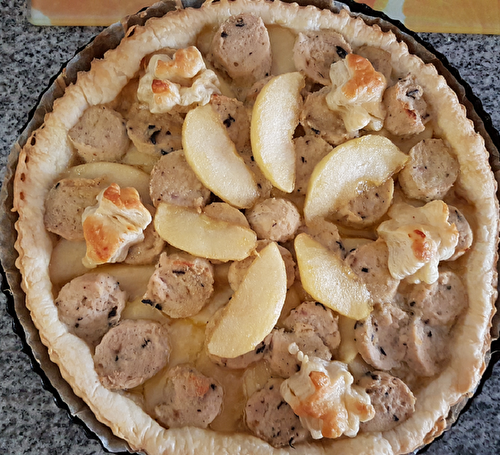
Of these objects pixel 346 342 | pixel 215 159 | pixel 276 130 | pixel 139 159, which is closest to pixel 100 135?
pixel 139 159

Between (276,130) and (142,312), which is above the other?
(276,130)

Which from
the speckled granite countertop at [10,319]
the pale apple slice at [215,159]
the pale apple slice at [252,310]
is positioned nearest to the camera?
the pale apple slice at [252,310]

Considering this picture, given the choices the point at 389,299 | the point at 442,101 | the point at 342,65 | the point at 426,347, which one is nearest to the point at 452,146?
the point at 442,101

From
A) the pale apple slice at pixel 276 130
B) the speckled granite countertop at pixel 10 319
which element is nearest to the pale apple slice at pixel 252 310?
the pale apple slice at pixel 276 130

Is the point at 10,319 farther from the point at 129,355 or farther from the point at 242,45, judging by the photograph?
the point at 242,45

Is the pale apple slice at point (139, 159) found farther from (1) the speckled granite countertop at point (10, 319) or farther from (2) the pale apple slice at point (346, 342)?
(2) the pale apple slice at point (346, 342)

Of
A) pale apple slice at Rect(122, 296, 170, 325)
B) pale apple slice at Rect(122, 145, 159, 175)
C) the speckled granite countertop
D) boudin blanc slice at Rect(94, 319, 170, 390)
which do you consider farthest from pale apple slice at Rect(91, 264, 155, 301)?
the speckled granite countertop

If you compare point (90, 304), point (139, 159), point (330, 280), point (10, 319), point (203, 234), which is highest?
point (139, 159)
